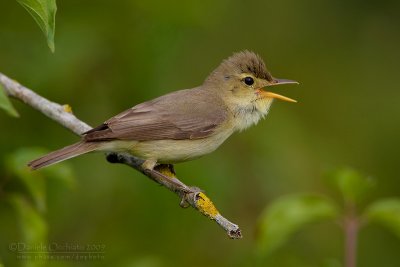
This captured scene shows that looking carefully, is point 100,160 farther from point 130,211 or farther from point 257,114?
point 257,114

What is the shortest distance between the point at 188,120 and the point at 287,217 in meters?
→ 1.28

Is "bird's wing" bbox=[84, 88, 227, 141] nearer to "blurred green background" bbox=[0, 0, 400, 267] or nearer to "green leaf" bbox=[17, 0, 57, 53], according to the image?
"blurred green background" bbox=[0, 0, 400, 267]

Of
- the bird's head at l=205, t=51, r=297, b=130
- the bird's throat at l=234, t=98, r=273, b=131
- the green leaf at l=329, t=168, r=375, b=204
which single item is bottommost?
the green leaf at l=329, t=168, r=375, b=204

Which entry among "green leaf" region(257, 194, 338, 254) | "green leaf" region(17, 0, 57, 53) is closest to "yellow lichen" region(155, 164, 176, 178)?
"green leaf" region(257, 194, 338, 254)

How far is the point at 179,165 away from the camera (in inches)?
226

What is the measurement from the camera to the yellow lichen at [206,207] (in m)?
4.04

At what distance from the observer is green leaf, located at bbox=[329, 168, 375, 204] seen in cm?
422

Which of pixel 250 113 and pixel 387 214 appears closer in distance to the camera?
pixel 387 214

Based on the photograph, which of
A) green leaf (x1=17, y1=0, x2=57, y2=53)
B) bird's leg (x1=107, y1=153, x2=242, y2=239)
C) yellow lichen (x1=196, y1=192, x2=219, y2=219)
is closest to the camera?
green leaf (x1=17, y1=0, x2=57, y2=53)

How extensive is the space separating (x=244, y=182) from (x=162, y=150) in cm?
174

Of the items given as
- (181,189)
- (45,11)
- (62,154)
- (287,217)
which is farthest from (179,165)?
(45,11)

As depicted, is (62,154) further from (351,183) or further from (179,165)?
(351,183)

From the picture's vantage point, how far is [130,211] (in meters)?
5.67

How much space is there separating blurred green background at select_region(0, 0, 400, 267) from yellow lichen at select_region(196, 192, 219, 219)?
1.84ft
